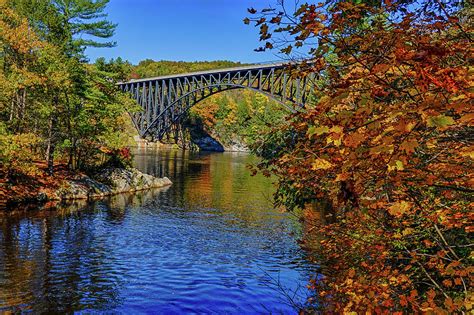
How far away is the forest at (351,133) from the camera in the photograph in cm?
277

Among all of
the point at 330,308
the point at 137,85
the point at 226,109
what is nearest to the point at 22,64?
the point at 330,308

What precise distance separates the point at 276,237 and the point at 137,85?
2685 inches

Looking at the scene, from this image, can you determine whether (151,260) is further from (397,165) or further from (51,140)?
(51,140)

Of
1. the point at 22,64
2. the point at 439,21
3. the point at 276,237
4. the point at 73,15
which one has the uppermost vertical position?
the point at 73,15

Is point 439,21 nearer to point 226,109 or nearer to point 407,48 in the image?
point 407,48

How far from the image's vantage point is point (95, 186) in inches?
1030

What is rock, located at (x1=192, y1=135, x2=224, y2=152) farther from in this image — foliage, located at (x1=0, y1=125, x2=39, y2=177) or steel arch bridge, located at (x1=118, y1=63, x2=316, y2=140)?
foliage, located at (x1=0, y1=125, x2=39, y2=177)

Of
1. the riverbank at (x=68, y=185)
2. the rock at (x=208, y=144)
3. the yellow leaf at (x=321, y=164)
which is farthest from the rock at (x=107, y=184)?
the rock at (x=208, y=144)

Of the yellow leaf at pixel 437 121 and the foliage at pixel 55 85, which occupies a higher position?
the foliage at pixel 55 85

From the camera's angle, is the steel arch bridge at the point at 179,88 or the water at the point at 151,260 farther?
the steel arch bridge at the point at 179,88

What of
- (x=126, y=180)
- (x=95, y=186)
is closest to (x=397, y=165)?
(x=95, y=186)

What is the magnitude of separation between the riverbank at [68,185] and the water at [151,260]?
1.96 m

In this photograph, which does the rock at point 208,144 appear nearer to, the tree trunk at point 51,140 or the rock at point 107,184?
the rock at point 107,184

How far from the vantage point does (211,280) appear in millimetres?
11492
